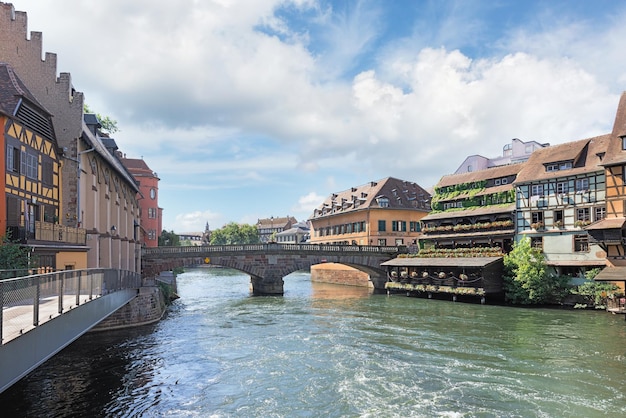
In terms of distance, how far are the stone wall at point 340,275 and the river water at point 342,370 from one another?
2699cm

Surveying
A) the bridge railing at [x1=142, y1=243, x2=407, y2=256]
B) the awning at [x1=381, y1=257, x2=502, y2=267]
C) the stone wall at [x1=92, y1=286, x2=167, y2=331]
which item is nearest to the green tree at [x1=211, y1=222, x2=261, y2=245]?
the bridge railing at [x1=142, y1=243, x2=407, y2=256]

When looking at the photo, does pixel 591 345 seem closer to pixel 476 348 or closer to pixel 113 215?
pixel 476 348

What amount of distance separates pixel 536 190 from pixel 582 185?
11.7 ft

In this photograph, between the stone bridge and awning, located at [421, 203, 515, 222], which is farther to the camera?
the stone bridge

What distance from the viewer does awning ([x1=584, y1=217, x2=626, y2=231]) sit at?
99.9 feet

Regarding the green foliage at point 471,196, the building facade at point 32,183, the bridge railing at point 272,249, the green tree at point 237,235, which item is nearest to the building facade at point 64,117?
the building facade at point 32,183

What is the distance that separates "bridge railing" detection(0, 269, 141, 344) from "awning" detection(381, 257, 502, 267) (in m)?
29.5

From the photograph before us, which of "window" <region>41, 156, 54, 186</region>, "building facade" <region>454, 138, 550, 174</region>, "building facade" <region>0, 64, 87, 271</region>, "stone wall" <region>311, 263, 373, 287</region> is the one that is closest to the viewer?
"building facade" <region>0, 64, 87, 271</region>

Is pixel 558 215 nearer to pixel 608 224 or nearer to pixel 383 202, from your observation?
pixel 608 224

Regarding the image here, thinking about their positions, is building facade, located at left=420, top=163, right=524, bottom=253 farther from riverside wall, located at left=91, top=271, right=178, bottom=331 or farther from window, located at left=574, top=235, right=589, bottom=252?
riverside wall, located at left=91, top=271, right=178, bottom=331

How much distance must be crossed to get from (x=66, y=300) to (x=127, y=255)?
2637 centimetres

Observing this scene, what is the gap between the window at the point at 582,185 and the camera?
114ft

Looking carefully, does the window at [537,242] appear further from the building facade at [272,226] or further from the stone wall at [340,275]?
the building facade at [272,226]

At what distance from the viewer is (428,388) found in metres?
15.8
